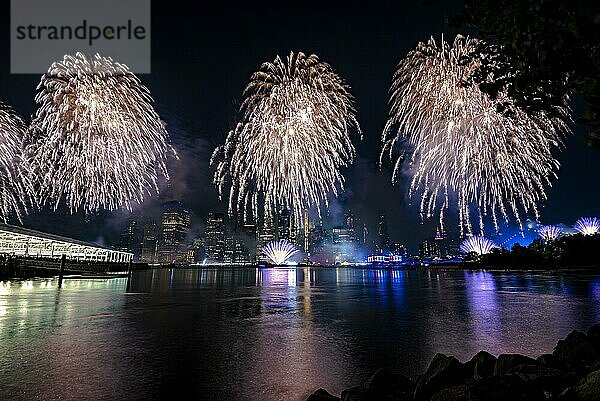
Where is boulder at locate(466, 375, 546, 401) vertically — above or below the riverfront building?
below

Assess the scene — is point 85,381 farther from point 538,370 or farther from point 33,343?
point 538,370

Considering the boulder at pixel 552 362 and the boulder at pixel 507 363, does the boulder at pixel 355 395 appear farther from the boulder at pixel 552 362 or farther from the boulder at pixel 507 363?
the boulder at pixel 552 362

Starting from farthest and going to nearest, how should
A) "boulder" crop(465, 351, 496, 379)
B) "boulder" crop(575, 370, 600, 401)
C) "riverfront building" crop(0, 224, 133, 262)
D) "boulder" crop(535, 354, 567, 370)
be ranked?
1. "riverfront building" crop(0, 224, 133, 262)
2. "boulder" crop(535, 354, 567, 370)
3. "boulder" crop(465, 351, 496, 379)
4. "boulder" crop(575, 370, 600, 401)

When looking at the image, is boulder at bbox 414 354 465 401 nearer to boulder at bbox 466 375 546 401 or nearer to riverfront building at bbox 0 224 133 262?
boulder at bbox 466 375 546 401

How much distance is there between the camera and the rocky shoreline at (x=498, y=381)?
5.06 metres

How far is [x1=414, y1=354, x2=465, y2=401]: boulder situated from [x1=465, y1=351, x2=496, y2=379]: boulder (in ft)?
1.04

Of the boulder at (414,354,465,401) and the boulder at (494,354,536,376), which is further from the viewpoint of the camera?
the boulder at (494,354,536,376)

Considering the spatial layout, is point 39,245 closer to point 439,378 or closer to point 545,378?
point 439,378

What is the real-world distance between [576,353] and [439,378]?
2.92 meters

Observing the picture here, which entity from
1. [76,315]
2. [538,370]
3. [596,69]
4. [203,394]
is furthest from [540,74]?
[76,315]

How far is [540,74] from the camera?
A: 7.05 m

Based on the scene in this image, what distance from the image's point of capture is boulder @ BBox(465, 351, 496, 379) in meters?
7.18

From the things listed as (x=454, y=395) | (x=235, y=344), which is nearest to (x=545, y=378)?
(x=454, y=395)

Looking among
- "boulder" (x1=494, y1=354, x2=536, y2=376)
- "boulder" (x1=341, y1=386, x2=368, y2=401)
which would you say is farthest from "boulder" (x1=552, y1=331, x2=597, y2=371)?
"boulder" (x1=341, y1=386, x2=368, y2=401)
